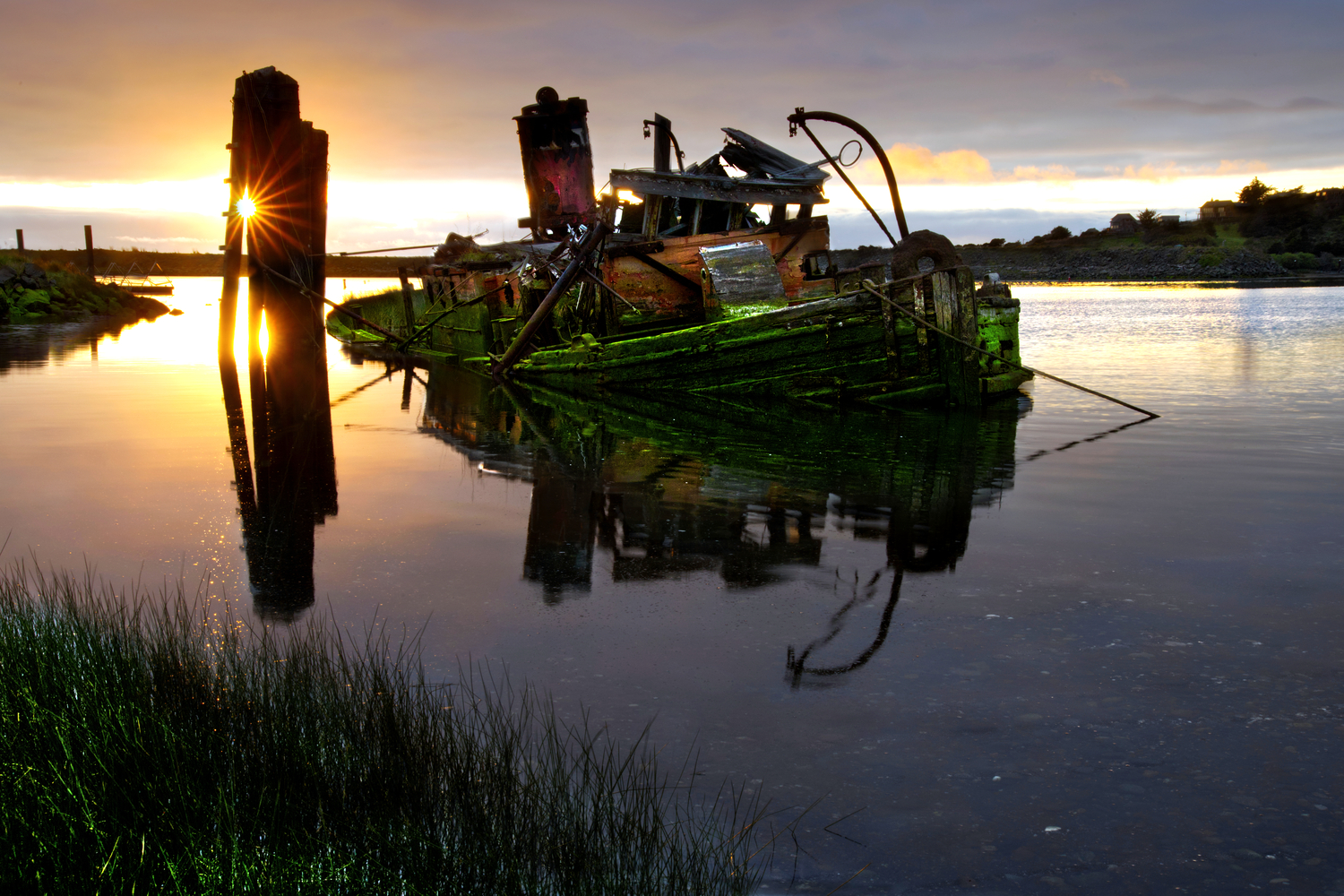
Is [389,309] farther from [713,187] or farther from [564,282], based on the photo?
[713,187]

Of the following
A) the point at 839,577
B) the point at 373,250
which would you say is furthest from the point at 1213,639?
the point at 373,250

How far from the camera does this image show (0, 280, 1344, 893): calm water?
3430mm

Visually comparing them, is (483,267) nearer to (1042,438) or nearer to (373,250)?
(373,250)

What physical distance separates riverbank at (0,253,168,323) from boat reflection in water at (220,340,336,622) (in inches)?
738

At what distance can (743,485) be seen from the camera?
27.9 feet

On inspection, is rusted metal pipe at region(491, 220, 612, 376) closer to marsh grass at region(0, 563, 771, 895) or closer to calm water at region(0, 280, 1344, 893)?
calm water at region(0, 280, 1344, 893)

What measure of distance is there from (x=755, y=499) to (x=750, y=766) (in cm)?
430

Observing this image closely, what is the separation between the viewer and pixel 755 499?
26.1ft

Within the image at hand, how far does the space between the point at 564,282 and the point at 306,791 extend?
13.1 m

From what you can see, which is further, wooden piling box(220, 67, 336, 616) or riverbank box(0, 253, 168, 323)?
riverbank box(0, 253, 168, 323)

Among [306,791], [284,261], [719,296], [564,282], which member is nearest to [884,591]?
[306,791]

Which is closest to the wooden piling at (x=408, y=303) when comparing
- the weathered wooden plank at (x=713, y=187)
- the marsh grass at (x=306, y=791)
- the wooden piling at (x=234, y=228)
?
the wooden piling at (x=234, y=228)

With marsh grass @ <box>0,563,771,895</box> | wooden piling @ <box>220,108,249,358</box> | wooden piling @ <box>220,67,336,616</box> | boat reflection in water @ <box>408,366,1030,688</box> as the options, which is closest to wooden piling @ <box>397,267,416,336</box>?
wooden piling @ <box>220,108,249,358</box>

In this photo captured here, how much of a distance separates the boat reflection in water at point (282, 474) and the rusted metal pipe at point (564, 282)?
10.8ft
